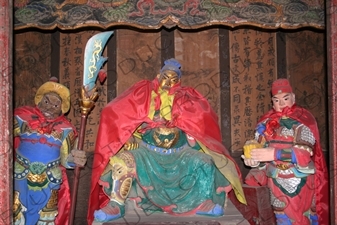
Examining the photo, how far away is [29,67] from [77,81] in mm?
636

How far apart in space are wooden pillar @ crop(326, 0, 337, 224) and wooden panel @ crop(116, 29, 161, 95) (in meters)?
2.89

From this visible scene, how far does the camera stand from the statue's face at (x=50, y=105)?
23.2 feet

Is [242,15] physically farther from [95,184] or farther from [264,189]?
[95,184]

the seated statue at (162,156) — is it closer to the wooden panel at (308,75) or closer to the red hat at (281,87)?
the red hat at (281,87)

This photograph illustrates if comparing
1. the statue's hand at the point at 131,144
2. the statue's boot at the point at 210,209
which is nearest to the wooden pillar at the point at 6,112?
the statue's hand at the point at 131,144

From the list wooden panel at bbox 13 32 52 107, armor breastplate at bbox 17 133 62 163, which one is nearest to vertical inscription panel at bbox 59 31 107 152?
wooden panel at bbox 13 32 52 107

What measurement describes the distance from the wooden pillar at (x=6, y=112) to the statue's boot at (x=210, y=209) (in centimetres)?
194

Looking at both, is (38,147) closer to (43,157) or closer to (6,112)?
(43,157)

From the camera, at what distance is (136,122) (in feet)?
22.3

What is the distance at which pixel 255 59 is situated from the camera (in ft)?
26.4

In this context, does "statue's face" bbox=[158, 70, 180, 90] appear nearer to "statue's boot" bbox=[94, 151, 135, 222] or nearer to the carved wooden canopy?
the carved wooden canopy

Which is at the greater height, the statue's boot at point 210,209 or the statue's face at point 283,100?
the statue's face at point 283,100

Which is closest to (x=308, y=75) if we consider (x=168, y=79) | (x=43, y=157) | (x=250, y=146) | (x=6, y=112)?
(x=250, y=146)

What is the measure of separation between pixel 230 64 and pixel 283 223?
2.25 metres
